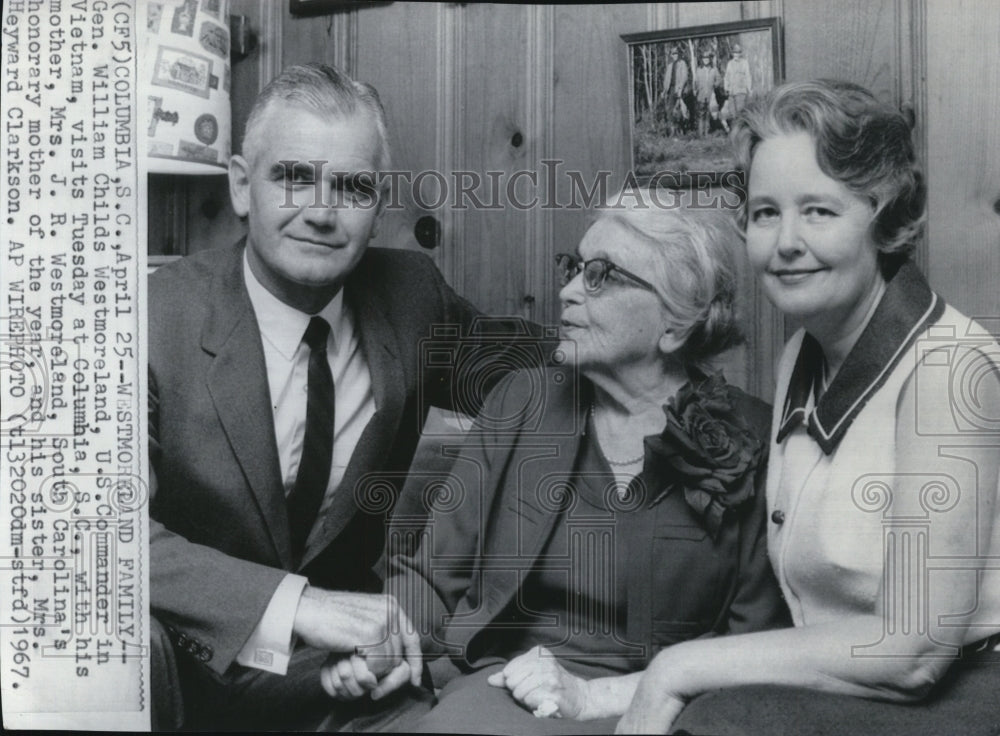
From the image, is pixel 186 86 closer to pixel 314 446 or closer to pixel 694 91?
pixel 314 446

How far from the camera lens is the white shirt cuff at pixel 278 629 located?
5.19ft

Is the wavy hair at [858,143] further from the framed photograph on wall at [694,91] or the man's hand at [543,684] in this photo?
the man's hand at [543,684]

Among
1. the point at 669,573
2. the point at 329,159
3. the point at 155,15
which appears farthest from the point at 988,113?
the point at 155,15

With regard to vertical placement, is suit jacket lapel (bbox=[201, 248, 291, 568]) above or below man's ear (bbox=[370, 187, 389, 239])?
below

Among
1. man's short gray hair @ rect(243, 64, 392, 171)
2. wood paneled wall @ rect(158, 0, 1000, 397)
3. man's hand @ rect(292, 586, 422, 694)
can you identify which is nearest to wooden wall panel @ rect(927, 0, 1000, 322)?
wood paneled wall @ rect(158, 0, 1000, 397)

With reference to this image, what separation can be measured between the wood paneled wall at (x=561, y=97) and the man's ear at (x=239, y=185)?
24 mm

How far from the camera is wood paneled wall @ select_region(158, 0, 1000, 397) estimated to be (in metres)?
1.55

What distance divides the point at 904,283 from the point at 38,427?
1.27 metres

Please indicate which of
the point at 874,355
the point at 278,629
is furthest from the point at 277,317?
the point at 874,355

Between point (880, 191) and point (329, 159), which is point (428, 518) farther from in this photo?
point (880, 191)

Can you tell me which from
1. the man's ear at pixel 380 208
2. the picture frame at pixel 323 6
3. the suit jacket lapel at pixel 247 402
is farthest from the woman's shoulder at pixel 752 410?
the picture frame at pixel 323 6

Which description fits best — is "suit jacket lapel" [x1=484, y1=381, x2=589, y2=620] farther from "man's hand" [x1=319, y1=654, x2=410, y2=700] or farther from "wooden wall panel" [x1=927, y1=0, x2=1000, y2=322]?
"wooden wall panel" [x1=927, y1=0, x2=1000, y2=322]

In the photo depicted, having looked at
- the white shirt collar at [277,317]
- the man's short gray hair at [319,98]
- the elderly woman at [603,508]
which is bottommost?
the elderly woman at [603,508]

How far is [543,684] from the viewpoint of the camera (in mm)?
1546
